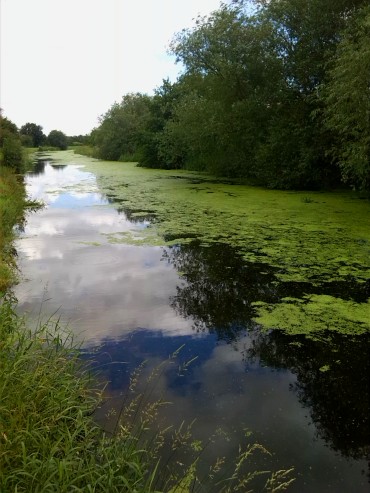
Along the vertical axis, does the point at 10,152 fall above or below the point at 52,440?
above

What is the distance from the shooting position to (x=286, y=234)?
292 inches

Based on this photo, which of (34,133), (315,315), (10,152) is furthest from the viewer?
(34,133)

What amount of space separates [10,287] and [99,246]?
7.00ft

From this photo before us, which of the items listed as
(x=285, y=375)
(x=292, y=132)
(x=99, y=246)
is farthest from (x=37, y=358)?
(x=292, y=132)

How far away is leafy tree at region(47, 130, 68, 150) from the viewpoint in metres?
74.4

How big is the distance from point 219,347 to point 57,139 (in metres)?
77.7

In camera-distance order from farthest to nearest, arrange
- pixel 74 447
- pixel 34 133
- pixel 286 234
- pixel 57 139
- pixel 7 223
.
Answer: pixel 57 139 < pixel 34 133 < pixel 7 223 < pixel 286 234 < pixel 74 447

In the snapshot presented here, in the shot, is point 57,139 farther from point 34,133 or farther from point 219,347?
point 219,347

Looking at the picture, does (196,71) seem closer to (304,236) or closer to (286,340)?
(304,236)

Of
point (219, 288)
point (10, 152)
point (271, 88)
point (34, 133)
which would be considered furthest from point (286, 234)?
point (34, 133)

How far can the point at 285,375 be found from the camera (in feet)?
10.4

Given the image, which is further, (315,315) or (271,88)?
(271,88)

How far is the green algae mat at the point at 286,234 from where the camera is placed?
421 centimetres

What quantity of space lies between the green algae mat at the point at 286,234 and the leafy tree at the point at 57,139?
6588 centimetres
